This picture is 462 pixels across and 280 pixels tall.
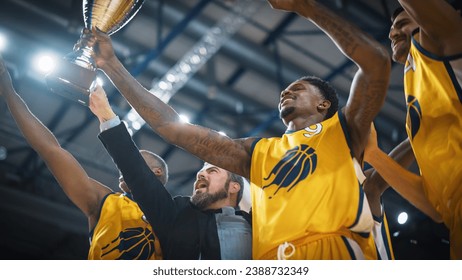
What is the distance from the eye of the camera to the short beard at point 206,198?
6.75 ft

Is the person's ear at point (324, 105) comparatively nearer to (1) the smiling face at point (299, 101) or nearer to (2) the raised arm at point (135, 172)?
(1) the smiling face at point (299, 101)

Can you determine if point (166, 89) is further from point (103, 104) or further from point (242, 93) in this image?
point (103, 104)

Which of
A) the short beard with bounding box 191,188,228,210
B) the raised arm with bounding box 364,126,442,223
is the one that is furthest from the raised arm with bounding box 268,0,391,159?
the short beard with bounding box 191,188,228,210

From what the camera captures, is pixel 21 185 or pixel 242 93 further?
pixel 21 185

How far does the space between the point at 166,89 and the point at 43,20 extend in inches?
39.8

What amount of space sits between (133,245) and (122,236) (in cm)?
5

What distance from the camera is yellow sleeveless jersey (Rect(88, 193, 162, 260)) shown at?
195 cm

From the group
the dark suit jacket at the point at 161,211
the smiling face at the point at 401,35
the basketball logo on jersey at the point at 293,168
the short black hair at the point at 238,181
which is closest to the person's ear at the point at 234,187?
the short black hair at the point at 238,181

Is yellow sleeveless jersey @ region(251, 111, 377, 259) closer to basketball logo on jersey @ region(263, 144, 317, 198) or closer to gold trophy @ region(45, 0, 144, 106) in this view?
basketball logo on jersey @ region(263, 144, 317, 198)

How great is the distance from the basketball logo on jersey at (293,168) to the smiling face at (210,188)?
0.59 meters

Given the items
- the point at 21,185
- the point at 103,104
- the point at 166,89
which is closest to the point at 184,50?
the point at 166,89

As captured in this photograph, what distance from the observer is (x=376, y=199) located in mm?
1903
